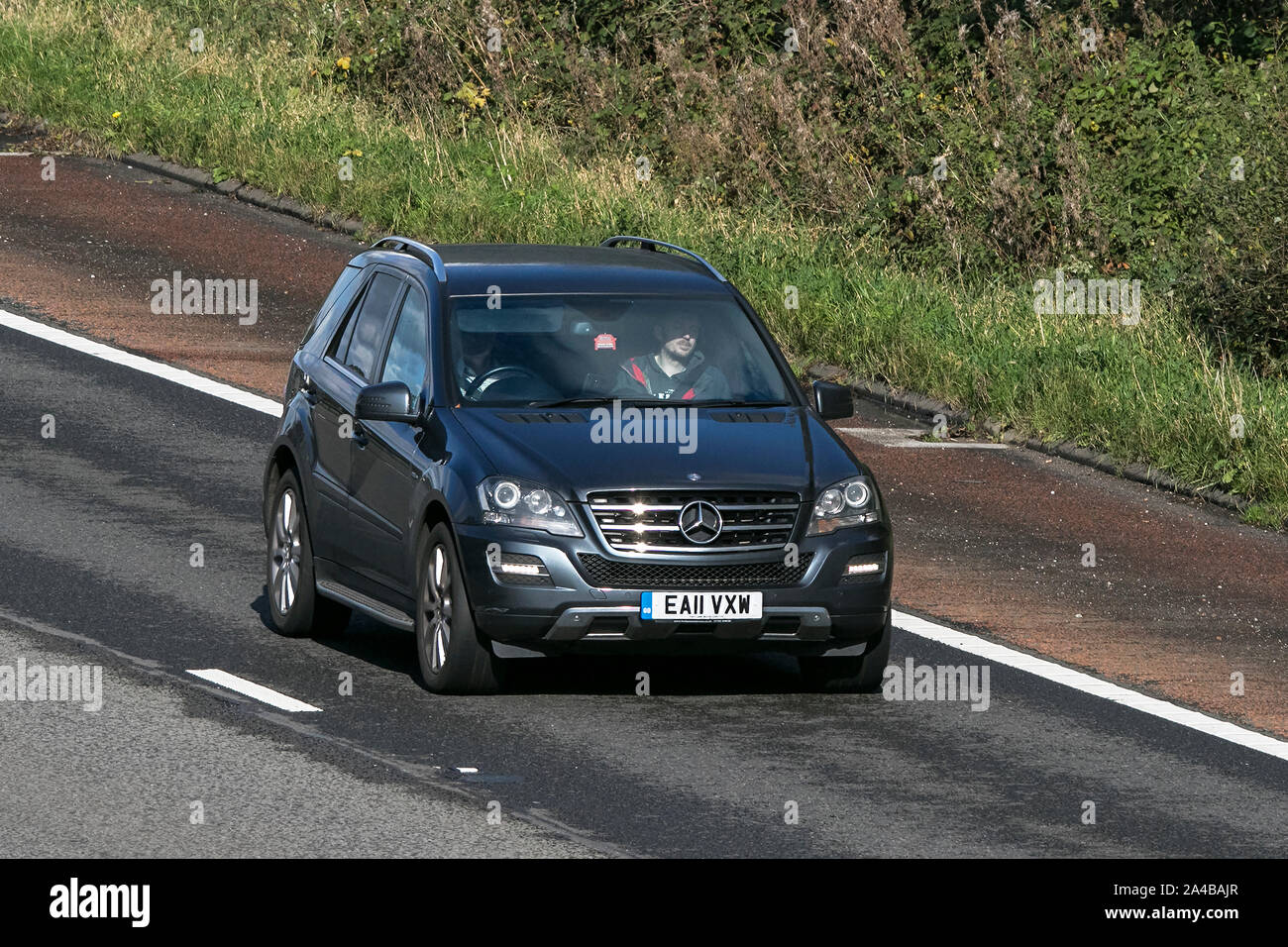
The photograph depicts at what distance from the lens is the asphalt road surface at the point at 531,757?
29.2 feet

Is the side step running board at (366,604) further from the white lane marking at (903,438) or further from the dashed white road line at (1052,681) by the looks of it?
the white lane marking at (903,438)

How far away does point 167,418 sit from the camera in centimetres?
1752

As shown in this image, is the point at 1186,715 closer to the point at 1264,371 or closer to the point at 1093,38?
the point at 1264,371

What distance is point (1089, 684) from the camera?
38.9ft

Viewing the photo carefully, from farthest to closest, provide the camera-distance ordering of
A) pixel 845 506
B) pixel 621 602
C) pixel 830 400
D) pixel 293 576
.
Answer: pixel 293 576, pixel 830 400, pixel 845 506, pixel 621 602

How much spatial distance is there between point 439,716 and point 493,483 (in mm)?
1005

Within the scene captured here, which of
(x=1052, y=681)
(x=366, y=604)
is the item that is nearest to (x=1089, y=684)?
(x=1052, y=681)

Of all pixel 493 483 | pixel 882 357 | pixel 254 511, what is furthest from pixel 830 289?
pixel 493 483

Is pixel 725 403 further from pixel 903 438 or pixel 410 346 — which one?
pixel 903 438

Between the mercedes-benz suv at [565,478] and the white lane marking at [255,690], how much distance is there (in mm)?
636

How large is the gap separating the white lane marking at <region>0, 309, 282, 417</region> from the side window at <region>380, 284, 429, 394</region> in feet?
18.2
